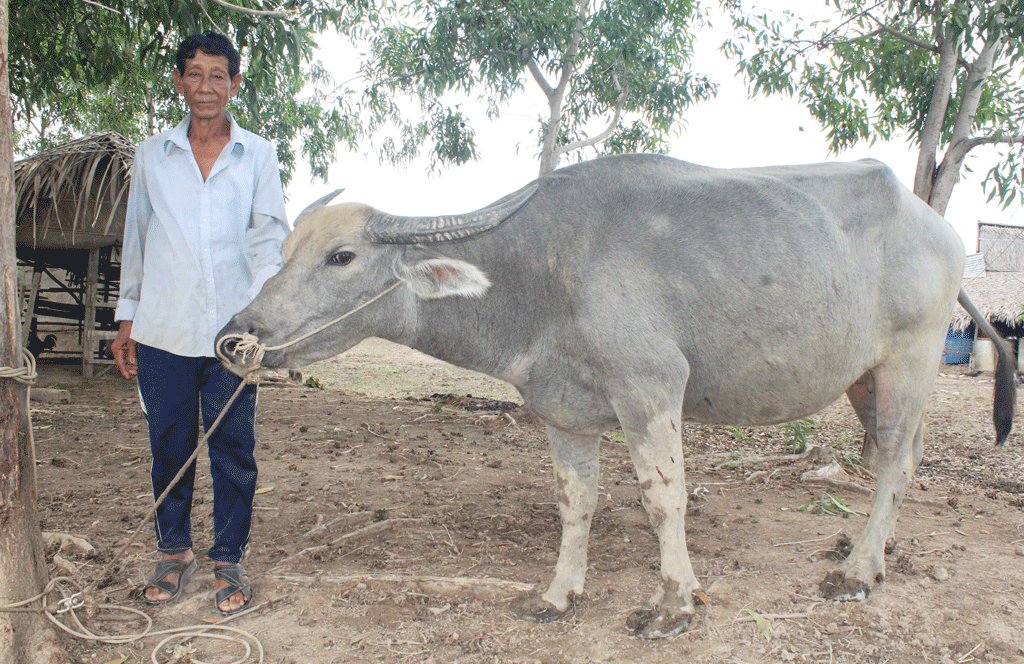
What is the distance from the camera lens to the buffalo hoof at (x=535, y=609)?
103 inches

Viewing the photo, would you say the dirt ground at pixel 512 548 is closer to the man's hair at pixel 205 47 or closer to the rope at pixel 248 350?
the rope at pixel 248 350

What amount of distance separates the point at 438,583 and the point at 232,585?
→ 804 mm

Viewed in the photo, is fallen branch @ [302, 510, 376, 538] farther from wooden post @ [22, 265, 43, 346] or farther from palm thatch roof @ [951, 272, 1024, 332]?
palm thatch roof @ [951, 272, 1024, 332]

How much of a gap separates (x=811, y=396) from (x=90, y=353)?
910 centimetres

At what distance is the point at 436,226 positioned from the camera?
2.61 metres

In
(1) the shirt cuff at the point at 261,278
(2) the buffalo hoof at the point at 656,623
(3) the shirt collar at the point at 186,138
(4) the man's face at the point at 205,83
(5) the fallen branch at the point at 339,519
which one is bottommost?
(5) the fallen branch at the point at 339,519

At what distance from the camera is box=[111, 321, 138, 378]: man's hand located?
109 inches

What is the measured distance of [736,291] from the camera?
2754 mm

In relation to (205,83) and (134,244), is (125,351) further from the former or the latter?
(205,83)

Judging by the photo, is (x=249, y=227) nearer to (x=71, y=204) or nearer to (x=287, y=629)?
(x=287, y=629)

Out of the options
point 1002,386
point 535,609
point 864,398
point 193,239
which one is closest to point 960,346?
point 1002,386

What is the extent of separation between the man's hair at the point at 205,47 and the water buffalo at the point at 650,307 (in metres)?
0.68

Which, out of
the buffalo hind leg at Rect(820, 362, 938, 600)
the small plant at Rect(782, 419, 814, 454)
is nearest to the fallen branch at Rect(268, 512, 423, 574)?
the buffalo hind leg at Rect(820, 362, 938, 600)

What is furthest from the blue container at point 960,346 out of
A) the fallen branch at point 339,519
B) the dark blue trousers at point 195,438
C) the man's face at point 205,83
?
the man's face at point 205,83
